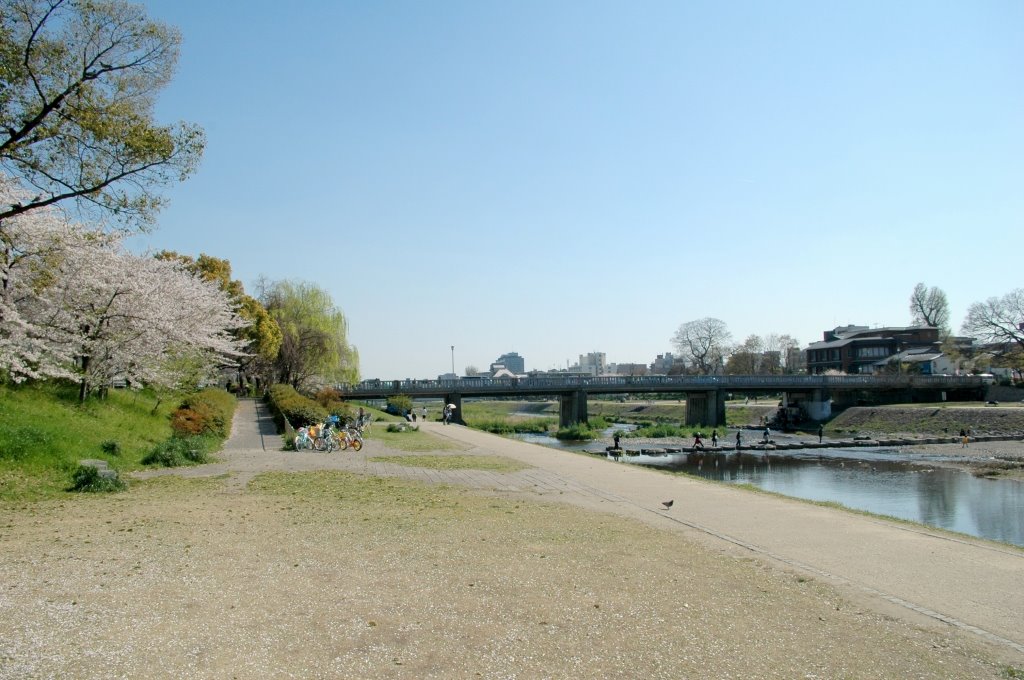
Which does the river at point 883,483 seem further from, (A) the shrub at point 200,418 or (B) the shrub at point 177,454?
(A) the shrub at point 200,418

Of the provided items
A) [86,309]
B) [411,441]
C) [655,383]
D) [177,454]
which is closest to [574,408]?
[655,383]

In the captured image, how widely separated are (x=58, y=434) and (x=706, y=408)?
2379 inches

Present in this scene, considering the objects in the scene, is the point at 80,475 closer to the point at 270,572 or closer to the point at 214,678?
the point at 270,572

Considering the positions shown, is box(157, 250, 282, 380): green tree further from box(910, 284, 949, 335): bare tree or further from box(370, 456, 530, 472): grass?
box(910, 284, 949, 335): bare tree

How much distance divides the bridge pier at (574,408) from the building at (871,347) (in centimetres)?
4899

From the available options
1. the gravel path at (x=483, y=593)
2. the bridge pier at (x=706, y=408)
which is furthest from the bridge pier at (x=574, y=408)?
the gravel path at (x=483, y=593)

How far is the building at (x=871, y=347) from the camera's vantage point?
94.2 m

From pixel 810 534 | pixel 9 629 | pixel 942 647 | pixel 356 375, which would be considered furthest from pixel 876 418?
pixel 9 629

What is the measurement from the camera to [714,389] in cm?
6638

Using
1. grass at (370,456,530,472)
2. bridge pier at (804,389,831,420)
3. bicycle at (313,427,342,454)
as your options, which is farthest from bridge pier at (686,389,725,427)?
bicycle at (313,427,342,454)

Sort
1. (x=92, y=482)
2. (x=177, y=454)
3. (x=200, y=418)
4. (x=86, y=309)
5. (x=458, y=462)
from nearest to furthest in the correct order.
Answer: (x=92, y=482) → (x=177, y=454) → (x=458, y=462) → (x=86, y=309) → (x=200, y=418)

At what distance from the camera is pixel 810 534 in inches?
398

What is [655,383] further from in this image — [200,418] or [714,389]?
[200,418]

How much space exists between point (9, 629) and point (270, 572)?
2237 mm
